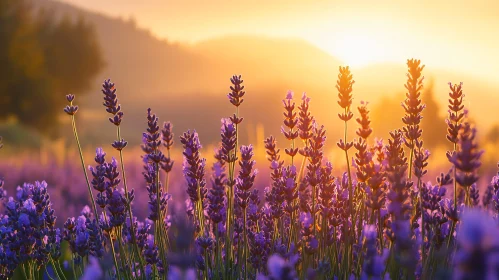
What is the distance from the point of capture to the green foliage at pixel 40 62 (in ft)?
113

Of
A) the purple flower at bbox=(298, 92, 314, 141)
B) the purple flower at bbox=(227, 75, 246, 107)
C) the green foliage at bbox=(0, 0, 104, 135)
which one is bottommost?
the purple flower at bbox=(298, 92, 314, 141)

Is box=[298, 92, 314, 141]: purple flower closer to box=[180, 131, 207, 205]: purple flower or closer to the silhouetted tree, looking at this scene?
box=[180, 131, 207, 205]: purple flower

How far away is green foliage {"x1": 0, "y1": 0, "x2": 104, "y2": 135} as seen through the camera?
3438 cm

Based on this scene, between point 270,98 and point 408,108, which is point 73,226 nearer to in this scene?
point 408,108

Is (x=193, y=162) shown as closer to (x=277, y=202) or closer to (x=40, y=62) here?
(x=277, y=202)

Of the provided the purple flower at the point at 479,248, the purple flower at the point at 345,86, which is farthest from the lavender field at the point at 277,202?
the purple flower at the point at 479,248

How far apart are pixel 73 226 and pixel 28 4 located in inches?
1485

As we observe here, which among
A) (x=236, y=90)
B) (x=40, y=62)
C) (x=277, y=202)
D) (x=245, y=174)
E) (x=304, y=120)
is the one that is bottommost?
(x=277, y=202)

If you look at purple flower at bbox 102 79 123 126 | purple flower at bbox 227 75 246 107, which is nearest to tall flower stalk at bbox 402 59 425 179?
purple flower at bbox 227 75 246 107

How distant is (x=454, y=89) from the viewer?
2639mm

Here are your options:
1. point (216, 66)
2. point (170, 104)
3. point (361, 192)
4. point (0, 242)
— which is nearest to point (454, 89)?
point (361, 192)

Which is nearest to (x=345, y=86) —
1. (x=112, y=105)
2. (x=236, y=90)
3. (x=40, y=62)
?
(x=236, y=90)

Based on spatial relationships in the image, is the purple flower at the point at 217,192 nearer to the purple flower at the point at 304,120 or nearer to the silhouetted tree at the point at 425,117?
the purple flower at the point at 304,120

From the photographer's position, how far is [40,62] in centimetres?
3559
